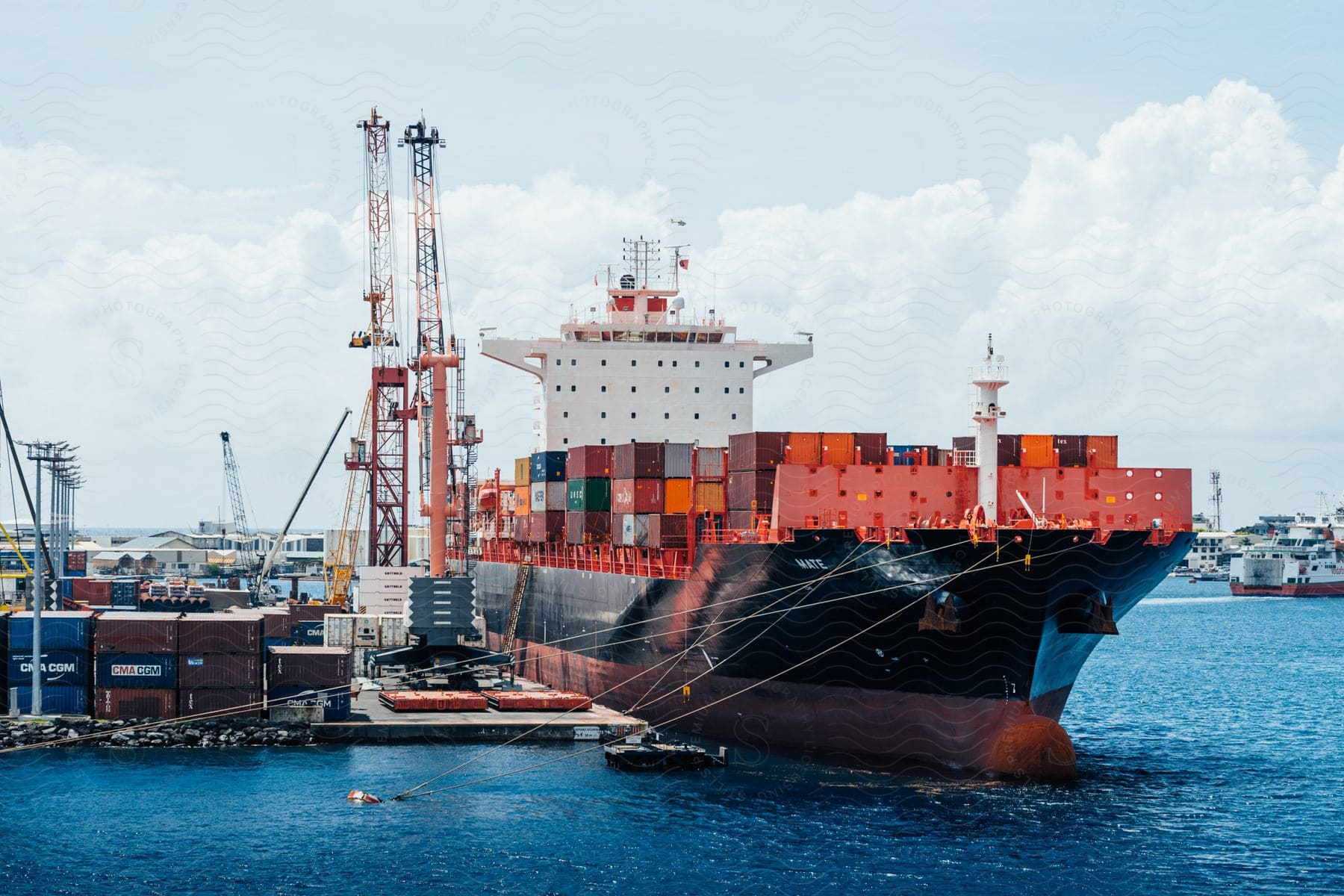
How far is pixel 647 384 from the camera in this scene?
5175 cm

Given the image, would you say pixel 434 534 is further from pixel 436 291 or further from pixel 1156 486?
pixel 1156 486

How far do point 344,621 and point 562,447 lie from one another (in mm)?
16707

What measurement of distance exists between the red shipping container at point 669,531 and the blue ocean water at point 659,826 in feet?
19.7

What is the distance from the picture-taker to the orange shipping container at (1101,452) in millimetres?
36438

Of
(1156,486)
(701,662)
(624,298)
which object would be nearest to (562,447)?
(624,298)

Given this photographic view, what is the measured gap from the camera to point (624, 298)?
55.7 metres

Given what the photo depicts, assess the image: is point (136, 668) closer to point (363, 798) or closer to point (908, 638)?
point (363, 798)

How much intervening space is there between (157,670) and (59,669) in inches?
113

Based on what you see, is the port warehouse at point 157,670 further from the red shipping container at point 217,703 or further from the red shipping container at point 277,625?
the red shipping container at point 277,625

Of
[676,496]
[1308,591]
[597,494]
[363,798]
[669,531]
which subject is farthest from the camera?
[1308,591]

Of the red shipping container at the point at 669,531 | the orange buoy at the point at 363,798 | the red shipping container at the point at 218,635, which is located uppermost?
the red shipping container at the point at 669,531

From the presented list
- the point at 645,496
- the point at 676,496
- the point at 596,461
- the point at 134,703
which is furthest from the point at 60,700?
the point at 676,496

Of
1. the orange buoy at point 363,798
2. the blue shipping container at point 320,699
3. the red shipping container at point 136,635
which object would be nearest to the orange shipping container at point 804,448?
the orange buoy at point 363,798

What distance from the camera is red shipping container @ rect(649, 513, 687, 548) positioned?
40.1 m
